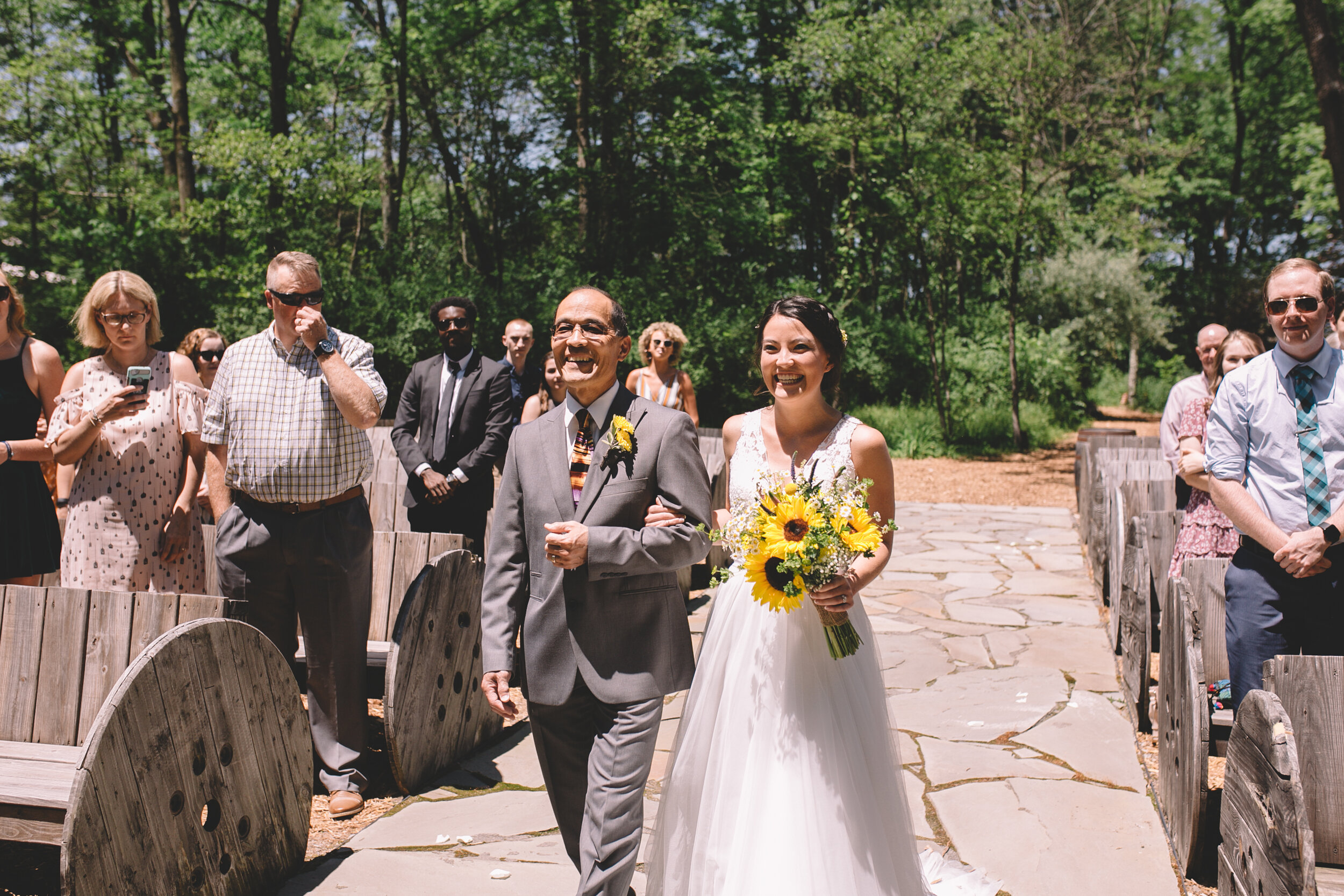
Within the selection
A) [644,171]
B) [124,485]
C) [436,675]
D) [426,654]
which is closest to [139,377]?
[124,485]

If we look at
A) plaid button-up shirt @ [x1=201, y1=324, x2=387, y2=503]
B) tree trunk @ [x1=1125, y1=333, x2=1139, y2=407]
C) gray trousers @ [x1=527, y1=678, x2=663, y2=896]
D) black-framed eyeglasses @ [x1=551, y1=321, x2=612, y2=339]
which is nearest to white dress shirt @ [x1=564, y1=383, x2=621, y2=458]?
black-framed eyeglasses @ [x1=551, y1=321, x2=612, y2=339]

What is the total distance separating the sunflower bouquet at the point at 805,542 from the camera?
2.59 m

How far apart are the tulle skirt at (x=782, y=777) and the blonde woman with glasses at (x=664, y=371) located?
4.58 meters

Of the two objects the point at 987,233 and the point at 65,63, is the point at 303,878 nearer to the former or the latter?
the point at 987,233

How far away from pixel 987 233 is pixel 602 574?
18.0 meters

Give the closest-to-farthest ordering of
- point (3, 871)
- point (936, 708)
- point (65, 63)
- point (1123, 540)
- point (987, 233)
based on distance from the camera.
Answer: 1. point (3, 871)
2. point (936, 708)
3. point (1123, 540)
4. point (65, 63)
5. point (987, 233)

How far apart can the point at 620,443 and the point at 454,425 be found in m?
3.23

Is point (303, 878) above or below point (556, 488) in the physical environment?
below

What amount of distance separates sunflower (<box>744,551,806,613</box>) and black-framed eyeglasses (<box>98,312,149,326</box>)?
3.20 m

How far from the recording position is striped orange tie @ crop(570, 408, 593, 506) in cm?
284

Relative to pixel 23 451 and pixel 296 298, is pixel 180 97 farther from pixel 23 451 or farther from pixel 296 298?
pixel 296 298

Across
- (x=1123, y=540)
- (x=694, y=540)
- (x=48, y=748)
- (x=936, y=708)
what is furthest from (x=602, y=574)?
(x=1123, y=540)

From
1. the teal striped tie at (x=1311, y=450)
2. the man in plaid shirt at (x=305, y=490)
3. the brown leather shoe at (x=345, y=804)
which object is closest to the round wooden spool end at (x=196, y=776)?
the brown leather shoe at (x=345, y=804)

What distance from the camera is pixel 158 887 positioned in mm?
2709
